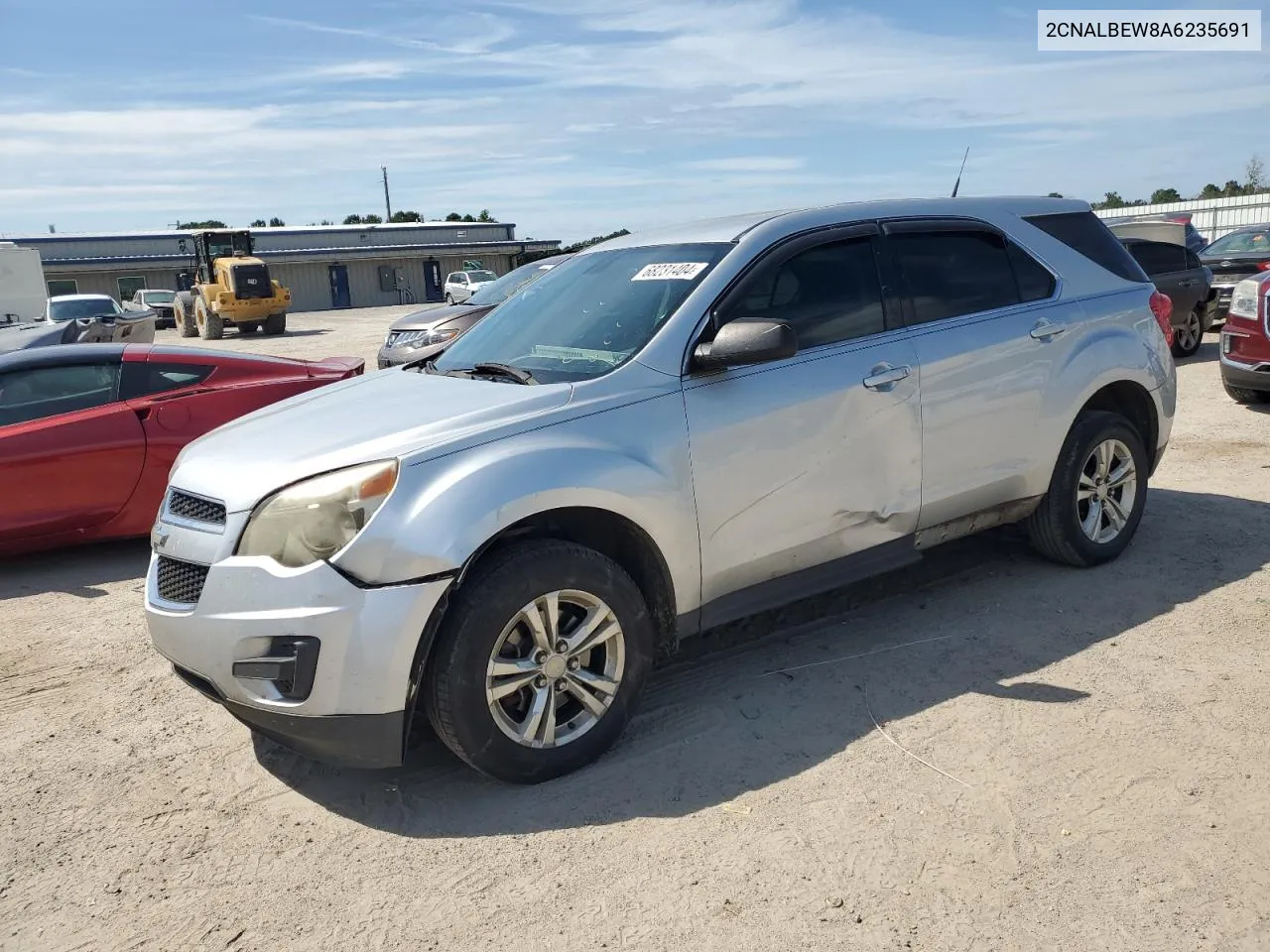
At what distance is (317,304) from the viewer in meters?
54.4

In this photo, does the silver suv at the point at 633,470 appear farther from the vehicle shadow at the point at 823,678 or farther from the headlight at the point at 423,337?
the headlight at the point at 423,337

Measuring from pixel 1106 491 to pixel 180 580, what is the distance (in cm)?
428

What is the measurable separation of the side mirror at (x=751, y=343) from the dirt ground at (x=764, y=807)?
1334 millimetres

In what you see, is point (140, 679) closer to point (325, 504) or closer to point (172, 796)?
point (172, 796)

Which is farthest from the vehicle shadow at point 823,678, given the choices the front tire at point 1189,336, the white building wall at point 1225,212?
the white building wall at point 1225,212

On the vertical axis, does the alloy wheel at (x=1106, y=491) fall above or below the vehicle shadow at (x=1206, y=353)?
above

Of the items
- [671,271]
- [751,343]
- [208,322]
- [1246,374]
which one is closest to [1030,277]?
[671,271]

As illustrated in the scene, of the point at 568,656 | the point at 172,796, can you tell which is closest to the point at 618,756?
the point at 568,656

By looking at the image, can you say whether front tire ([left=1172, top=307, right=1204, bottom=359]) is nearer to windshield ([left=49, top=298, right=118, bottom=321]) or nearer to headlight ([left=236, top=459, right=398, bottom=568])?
headlight ([left=236, top=459, right=398, bottom=568])

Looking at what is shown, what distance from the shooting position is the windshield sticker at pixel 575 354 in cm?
389

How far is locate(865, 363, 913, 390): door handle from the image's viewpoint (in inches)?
167

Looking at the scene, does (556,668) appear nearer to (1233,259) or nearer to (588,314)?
(588,314)

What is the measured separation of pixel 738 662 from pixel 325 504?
197cm

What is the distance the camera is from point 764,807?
130 inches
